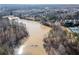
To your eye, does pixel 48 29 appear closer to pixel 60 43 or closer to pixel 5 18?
pixel 60 43

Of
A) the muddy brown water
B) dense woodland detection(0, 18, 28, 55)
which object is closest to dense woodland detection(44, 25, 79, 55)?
the muddy brown water

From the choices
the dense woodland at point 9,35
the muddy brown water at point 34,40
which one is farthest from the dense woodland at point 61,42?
the dense woodland at point 9,35

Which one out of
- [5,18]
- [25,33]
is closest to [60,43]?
[25,33]

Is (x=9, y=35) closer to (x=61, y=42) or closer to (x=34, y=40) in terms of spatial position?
(x=34, y=40)

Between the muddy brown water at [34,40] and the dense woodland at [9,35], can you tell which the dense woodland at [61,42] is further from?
the dense woodland at [9,35]

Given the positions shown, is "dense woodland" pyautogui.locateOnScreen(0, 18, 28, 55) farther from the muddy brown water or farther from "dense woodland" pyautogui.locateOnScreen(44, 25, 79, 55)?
"dense woodland" pyautogui.locateOnScreen(44, 25, 79, 55)

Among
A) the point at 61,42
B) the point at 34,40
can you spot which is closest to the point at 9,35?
the point at 34,40
